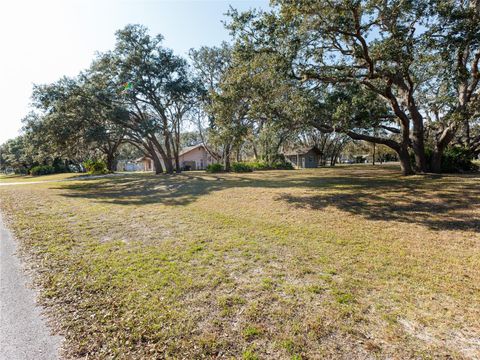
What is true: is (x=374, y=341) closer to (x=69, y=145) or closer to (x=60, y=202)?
(x=60, y=202)

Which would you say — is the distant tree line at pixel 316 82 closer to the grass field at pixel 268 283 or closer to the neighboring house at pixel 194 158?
the grass field at pixel 268 283

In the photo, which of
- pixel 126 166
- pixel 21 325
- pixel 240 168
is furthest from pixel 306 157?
pixel 126 166

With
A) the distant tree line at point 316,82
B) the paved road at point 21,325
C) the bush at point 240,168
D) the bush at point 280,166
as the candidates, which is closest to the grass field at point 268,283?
the paved road at point 21,325

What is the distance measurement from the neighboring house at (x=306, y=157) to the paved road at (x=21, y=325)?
39.4 m

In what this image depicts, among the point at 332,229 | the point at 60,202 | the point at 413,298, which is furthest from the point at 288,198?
the point at 60,202

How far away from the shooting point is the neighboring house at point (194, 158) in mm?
45541

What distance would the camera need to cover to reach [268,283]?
3.59 m

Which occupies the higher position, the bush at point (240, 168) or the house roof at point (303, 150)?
the house roof at point (303, 150)

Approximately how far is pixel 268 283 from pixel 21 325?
10.1ft

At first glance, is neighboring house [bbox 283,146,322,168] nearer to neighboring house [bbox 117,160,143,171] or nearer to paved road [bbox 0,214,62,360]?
paved road [bbox 0,214,62,360]

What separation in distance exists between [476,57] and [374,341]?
48.5 feet

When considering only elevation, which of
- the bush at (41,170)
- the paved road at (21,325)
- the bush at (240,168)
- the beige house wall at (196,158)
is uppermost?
the beige house wall at (196,158)

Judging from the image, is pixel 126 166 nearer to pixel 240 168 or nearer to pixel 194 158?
pixel 194 158

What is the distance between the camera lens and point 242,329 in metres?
2.64
